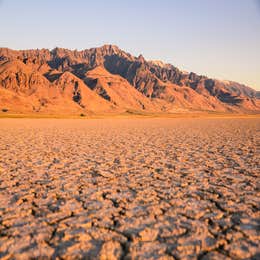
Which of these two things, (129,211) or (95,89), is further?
(95,89)

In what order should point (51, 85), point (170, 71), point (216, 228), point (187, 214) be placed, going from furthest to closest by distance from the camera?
point (170, 71), point (51, 85), point (187, 214), point (216, 228)

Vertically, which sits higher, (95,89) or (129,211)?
(95,89)

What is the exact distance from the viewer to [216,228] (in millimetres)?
3215

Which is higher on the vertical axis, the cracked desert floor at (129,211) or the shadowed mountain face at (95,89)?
the shadowed mountain face at (95,89)

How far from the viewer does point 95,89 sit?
4476 inches

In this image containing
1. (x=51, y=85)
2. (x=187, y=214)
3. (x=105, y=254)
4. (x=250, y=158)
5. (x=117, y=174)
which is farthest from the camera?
(x=51, y=85)

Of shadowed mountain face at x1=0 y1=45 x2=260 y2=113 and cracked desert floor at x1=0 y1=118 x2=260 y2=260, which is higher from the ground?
shadowed mountain face at x1=0 y1=45 x2=260 y2=113

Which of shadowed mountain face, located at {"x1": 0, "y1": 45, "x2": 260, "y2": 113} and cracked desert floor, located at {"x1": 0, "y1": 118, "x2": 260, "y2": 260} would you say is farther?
shadowed mountain face, located at {"x1": 0, "y1": 45, "x2": 260, "y2": 113}

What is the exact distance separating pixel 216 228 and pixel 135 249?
1.12 metres

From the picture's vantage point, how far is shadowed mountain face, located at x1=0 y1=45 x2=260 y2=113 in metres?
86.5

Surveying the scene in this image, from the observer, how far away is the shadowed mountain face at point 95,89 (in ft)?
284

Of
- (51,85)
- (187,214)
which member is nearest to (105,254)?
(187,214)

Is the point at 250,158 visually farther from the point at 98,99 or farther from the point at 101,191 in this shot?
the point at 98,99

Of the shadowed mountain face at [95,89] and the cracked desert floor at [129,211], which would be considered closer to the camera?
the cracked desert floor at [129,211]
